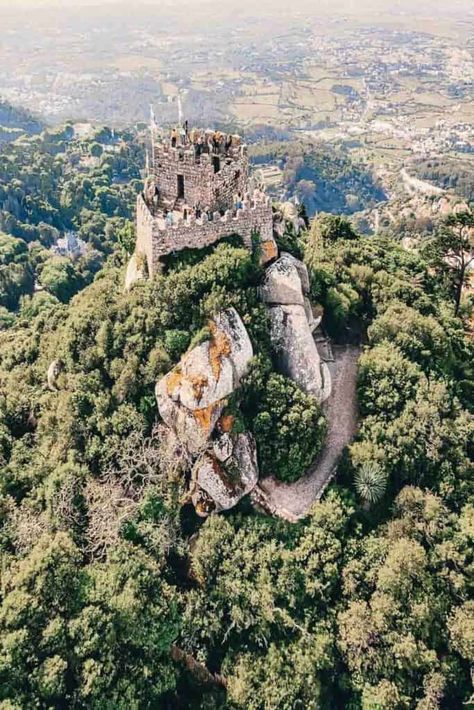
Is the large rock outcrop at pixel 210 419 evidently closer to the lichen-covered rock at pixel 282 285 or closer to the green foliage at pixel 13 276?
the lichen-covered rock at pixel 282 285

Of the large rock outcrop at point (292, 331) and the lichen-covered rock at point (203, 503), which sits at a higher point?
the large rock outcrop at point (292, 331)

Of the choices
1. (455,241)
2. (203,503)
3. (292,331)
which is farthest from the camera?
(455,241)

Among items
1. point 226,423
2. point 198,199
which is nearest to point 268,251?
point 198,199

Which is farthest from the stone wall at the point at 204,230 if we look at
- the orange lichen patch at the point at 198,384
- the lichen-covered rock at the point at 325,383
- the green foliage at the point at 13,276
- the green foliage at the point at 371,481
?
the green foliage at the point at 13,276

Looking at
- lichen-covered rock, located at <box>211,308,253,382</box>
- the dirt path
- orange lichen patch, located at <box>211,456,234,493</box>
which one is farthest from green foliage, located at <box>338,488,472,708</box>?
lichen-covered rock, located at <box>211,308,253,382</box>

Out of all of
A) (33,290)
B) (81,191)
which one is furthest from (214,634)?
(81,191)

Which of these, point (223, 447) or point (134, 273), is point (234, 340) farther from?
point (134, 273)
